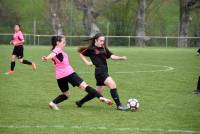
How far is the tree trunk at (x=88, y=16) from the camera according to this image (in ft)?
178

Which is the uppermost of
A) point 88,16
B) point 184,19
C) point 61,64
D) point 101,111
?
point 88,16

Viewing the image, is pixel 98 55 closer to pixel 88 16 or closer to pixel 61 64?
pixel 61 64

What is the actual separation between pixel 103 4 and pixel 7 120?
168 ft

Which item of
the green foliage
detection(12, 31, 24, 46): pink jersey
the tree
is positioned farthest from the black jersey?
the tree

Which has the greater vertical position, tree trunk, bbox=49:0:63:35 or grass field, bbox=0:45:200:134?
tree trunk, bbox=49:0:63:35

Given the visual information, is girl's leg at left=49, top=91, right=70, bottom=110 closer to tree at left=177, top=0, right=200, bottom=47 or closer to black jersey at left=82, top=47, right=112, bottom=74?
black jersey at left=82, top=47, right=112, bottom=74

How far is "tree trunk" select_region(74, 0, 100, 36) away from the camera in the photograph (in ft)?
178

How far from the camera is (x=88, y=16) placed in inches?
2184

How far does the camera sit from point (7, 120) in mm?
9484

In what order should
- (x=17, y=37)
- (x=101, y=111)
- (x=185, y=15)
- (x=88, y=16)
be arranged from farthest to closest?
(x=88, y=16)
(x=185, y=15)
(x=17, y=37)
(x=101, y=111)

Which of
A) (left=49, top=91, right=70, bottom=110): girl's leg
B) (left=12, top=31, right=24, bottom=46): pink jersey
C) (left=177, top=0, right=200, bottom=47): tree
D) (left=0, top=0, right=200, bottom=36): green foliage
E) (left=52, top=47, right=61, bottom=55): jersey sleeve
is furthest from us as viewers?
(left=0, top=0, right=200, bottom=36): green foliage

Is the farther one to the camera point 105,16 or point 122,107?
point 105,16

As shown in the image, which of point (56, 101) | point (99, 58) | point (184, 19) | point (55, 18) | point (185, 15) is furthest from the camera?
point (55, 18)

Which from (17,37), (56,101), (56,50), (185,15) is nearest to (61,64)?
(56,50)
